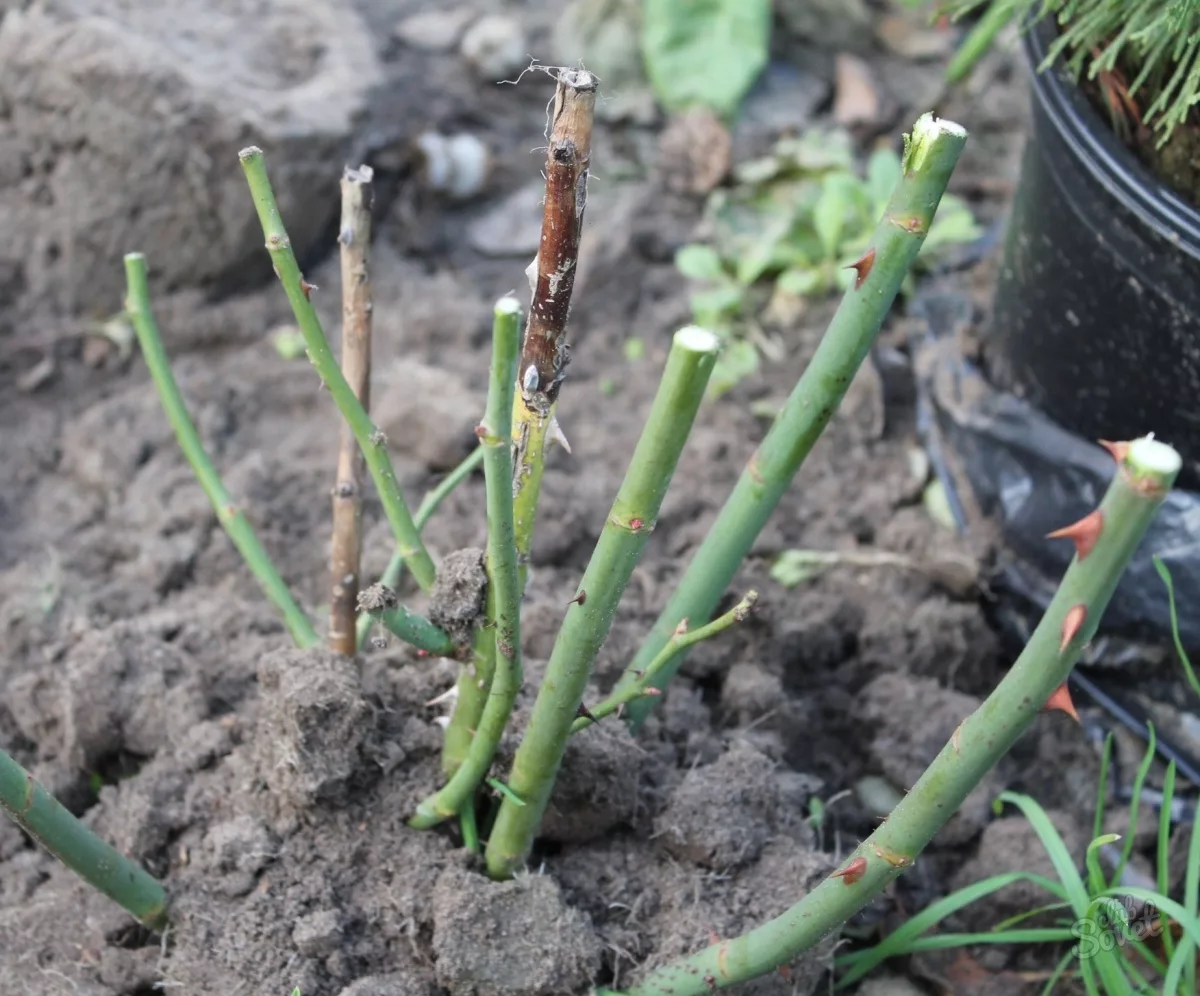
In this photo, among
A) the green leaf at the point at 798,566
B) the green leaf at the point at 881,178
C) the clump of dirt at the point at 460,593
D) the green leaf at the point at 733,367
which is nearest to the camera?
the clump of dirt at the point at 460,593

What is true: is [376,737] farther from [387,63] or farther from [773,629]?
[387,63]

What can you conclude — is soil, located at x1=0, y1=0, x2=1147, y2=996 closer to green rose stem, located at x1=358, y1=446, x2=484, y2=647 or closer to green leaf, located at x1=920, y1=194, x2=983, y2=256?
green rose stem, located at x1=358, y1=446, x2=484, y2=647

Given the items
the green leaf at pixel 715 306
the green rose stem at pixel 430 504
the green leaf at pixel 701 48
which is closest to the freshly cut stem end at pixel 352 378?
the green rose stem at pixel 430 504

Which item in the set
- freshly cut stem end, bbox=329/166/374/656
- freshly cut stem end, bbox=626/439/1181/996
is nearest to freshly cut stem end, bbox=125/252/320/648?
freshly cut stem end, bbox=329/166/374/656

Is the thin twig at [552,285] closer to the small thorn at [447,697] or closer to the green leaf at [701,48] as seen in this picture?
the small thorn at [447,697]

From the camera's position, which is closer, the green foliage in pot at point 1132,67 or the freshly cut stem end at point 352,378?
the freshly cut stem end at point 352,378

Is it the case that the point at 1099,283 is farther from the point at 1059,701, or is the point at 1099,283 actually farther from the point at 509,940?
the point at 509,940

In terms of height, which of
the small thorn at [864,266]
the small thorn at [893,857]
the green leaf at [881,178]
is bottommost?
the green leaf at [881,178]

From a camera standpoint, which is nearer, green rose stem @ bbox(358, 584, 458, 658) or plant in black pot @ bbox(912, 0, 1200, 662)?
green rose stem @ bbox(358, 584, 458, 658)
